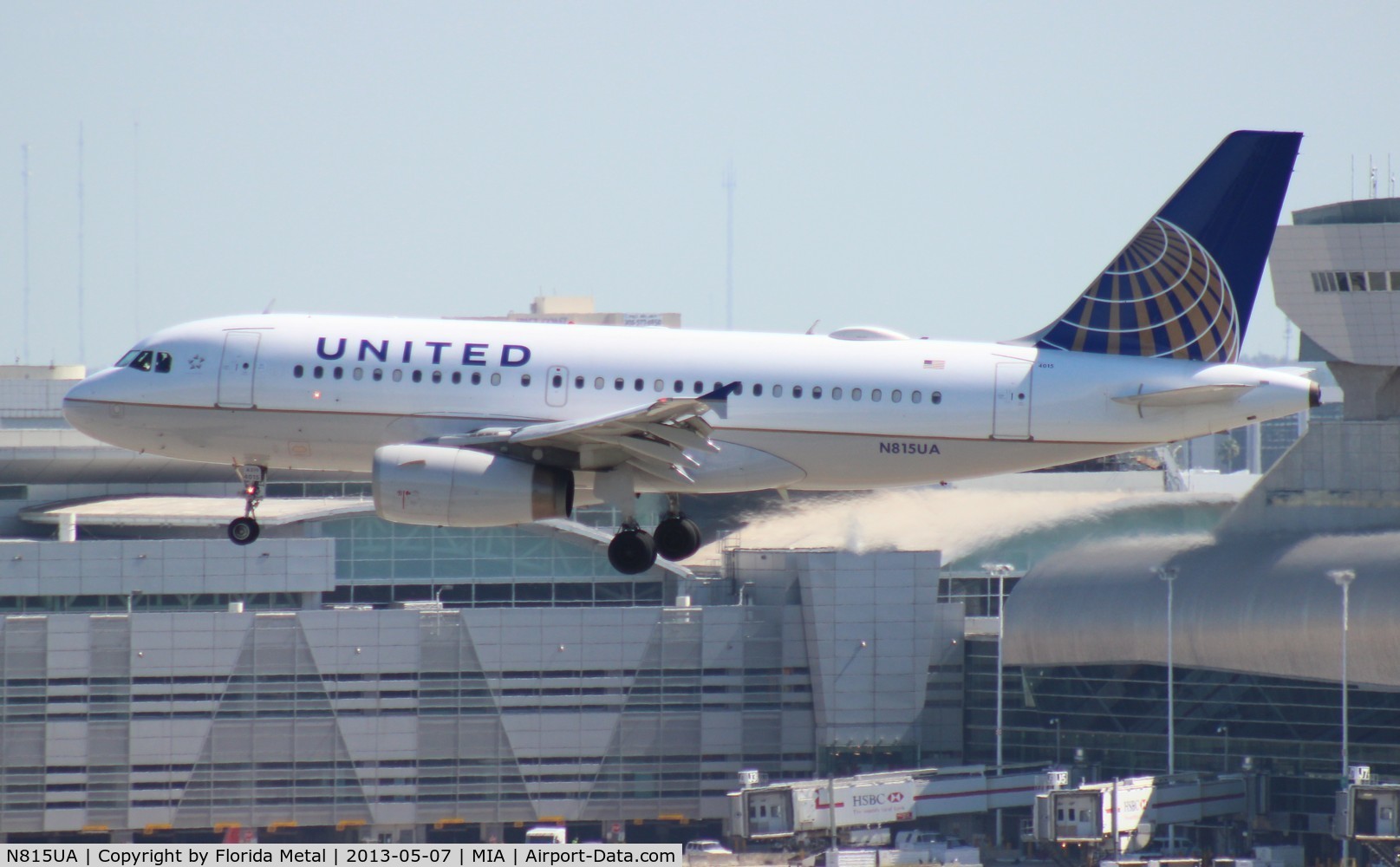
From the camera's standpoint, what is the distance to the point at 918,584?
78.5 meters

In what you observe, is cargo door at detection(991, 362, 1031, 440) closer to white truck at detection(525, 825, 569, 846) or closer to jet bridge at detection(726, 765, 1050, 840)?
jet bridge at detection(726, 765, 1050, 840)

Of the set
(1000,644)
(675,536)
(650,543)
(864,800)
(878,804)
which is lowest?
(878,804)

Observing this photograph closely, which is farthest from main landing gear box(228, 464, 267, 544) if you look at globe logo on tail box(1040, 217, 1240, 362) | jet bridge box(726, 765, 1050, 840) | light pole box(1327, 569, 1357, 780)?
light pole box(1327, 569, 1357, 780)

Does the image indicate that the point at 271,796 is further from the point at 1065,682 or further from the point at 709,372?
the point at 709,372

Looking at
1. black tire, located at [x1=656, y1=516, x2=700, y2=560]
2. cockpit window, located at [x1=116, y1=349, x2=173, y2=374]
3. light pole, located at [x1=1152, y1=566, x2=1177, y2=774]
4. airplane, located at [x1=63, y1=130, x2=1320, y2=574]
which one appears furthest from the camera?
light pole, located at [x1=1152, y1=566, x2=1177, y2=774]

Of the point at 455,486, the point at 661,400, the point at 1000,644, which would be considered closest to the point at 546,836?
the point at 1000,644

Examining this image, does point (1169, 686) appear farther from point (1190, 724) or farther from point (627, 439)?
point (627, 439)

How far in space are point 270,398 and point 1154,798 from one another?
131ft

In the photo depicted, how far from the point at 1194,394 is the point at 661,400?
11.2m

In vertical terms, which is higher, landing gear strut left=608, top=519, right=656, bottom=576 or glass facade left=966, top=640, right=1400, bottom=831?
landing gear strut left=608, top=519, right=656, bottom=576

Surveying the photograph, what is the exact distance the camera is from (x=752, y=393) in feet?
137

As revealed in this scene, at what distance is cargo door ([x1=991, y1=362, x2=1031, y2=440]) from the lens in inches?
1658

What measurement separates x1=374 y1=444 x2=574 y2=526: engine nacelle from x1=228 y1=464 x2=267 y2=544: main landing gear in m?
4.14

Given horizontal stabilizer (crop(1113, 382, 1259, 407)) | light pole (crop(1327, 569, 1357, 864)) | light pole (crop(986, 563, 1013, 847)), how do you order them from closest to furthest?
horizontal stabilizer (crop(1113, 382, 1259, 407)) → light pole (crop(1327, 569, 1357, 864)) → light pole (crop(986, 563, 1013, 847))
